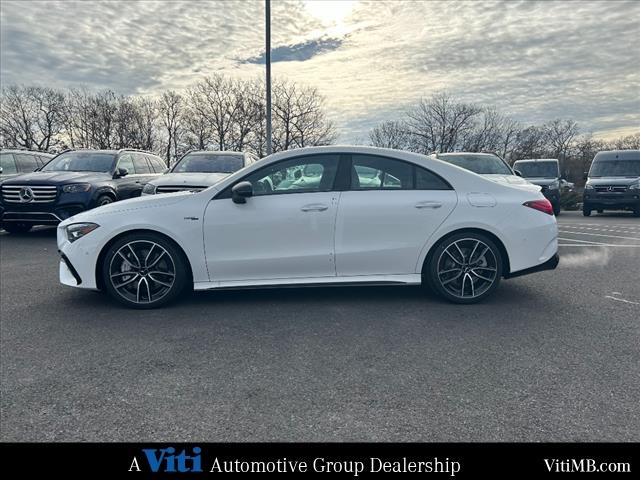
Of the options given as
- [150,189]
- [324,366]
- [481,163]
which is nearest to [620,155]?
[481,163]

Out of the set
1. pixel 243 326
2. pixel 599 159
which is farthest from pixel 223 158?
pixel 599 159

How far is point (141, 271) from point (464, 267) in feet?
10.6

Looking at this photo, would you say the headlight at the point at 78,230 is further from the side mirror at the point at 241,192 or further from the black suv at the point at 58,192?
the black suv at the point at 58,192

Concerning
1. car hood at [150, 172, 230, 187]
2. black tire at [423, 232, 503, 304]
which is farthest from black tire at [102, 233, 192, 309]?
car hood at [150, 172, 230, 187]

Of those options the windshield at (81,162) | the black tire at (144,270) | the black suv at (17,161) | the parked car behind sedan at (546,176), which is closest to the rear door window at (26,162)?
the black suv at (17,161)

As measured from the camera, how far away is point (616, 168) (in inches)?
622

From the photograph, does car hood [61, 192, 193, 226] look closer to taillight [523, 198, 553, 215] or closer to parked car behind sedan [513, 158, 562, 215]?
taillight [523, 198, 553, 215]

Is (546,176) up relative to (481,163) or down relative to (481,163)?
down

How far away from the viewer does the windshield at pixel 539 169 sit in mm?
16891

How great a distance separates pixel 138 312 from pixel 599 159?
17396 millimetres

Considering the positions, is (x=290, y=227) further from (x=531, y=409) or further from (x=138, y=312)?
(x=531, y=409)

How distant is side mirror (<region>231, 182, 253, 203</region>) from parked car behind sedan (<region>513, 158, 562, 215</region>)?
46.2 ft

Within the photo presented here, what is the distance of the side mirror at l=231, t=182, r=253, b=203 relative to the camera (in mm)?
4301

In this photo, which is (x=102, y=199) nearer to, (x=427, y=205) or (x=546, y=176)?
(x=427, y=205)
